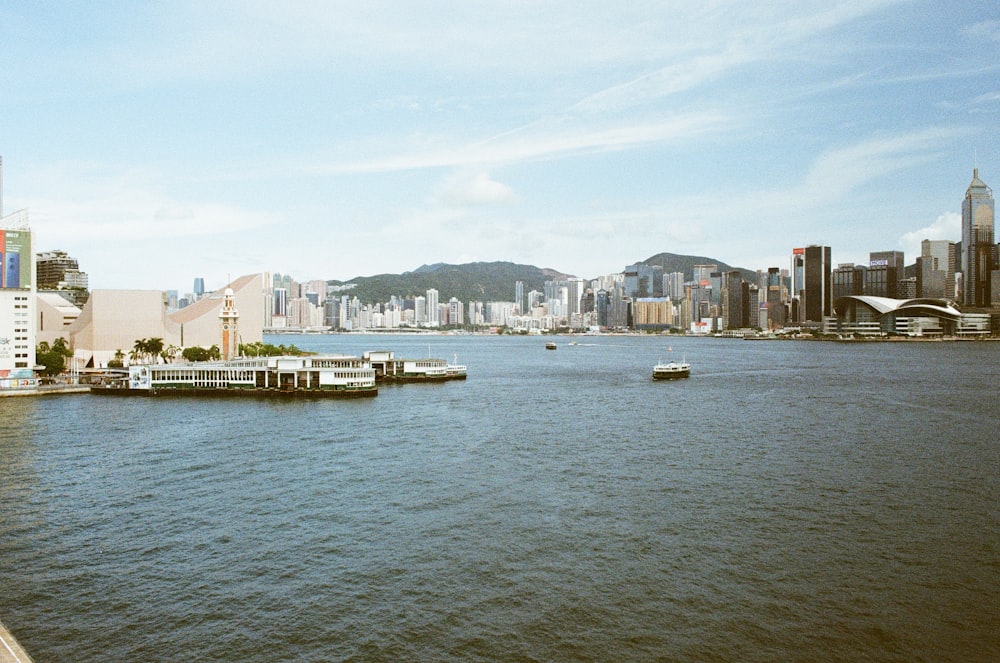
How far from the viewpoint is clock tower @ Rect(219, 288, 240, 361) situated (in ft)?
162

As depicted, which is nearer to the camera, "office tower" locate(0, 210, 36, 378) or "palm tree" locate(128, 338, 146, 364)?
"office tower" locate(0, 210, 36, 378)

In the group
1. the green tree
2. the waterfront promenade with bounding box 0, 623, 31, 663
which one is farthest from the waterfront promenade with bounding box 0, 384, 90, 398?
the waterfront promenade with bounding box 0, 623, 31, 663

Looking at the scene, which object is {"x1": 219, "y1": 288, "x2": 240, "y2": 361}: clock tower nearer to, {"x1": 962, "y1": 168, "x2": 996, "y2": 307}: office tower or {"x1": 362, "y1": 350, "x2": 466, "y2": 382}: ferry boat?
{"x1": 362, "y1": 350, "x2": 466, "y2": 382}: ferry boat

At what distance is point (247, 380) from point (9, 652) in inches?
1283

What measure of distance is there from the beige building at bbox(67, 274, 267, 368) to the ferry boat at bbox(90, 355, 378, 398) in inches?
388

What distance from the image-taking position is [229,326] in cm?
5041

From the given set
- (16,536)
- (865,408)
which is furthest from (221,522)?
(865,408)

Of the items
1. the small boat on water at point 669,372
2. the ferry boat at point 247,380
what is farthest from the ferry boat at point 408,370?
the small boat on water at point 669,372

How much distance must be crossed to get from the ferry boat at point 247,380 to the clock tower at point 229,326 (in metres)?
7.38

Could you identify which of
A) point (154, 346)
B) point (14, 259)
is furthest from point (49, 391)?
point (154, 346)

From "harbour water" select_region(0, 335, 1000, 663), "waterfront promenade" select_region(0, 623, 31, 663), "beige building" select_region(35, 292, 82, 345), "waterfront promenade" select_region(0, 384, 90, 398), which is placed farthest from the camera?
"beige building" select_region(35, 292, 82, 345)

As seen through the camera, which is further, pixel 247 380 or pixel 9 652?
pixel 247 380

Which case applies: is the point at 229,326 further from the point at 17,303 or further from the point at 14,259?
the point at 14,259

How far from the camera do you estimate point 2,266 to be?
38219mm
